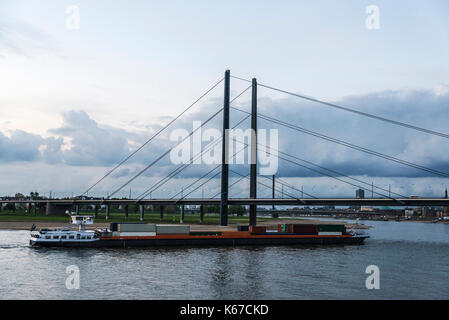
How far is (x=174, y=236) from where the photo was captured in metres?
68.8

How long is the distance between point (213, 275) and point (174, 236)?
3085 centimetres

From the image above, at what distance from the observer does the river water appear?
31.7 m

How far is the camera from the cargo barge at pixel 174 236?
61.1 meters

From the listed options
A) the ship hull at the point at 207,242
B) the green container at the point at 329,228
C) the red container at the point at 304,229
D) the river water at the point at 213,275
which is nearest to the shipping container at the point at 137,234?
the ship hull at the point at 207,242

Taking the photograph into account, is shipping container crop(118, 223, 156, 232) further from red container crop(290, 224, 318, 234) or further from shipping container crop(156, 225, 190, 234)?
red container crop(290, 224, 318, 234)

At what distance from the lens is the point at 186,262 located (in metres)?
47.8

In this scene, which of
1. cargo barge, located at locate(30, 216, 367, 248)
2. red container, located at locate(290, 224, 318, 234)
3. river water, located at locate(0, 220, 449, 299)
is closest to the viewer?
river water, located at locate(0, 220, 449, 299)

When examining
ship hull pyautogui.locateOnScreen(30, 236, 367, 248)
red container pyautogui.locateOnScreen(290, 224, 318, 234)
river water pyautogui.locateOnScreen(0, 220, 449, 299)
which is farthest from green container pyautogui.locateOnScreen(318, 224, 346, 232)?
river water pyautogui.locateOnScreen(0, 220, 449, 299)

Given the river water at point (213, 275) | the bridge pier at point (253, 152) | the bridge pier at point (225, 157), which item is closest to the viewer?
the river water at point (213, 275)

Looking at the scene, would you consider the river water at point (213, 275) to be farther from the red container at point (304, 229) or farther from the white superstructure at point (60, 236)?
the red container at point (304, 229)

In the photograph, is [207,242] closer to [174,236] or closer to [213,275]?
[174,236]

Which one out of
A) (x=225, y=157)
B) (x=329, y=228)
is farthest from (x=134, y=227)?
(x=329, y=228)
